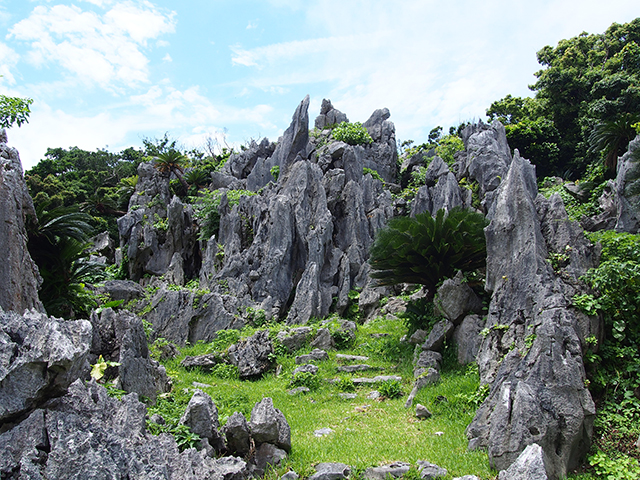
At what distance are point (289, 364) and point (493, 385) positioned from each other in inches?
264

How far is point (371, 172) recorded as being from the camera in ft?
92.7

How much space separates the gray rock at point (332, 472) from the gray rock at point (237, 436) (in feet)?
3.99

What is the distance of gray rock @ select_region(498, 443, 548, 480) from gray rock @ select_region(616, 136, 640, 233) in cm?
1506

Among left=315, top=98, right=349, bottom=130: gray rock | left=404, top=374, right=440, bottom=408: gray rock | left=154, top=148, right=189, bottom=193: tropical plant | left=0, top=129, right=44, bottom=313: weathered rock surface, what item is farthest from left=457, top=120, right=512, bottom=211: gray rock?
left=154, top=148, right=189, bottom=193: tropical plant

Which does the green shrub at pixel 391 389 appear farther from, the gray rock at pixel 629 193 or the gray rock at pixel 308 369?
the gray rock at pixel 629 193

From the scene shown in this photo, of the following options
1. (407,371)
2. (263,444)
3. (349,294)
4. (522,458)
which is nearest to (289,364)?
(407,371)

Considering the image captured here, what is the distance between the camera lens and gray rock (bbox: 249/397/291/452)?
661 centimetres

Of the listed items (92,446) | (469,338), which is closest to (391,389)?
(469,338)

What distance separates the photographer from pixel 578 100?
33688 millimetres

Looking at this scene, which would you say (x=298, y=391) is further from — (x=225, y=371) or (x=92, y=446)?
(x=92, y=446)

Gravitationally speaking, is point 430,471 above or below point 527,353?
below

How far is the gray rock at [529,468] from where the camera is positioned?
12.3 ft

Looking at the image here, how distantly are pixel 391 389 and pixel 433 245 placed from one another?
176 inches

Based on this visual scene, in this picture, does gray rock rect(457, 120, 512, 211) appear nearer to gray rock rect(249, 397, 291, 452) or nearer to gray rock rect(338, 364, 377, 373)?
gray rock rect(338, 364, 377, 373)
